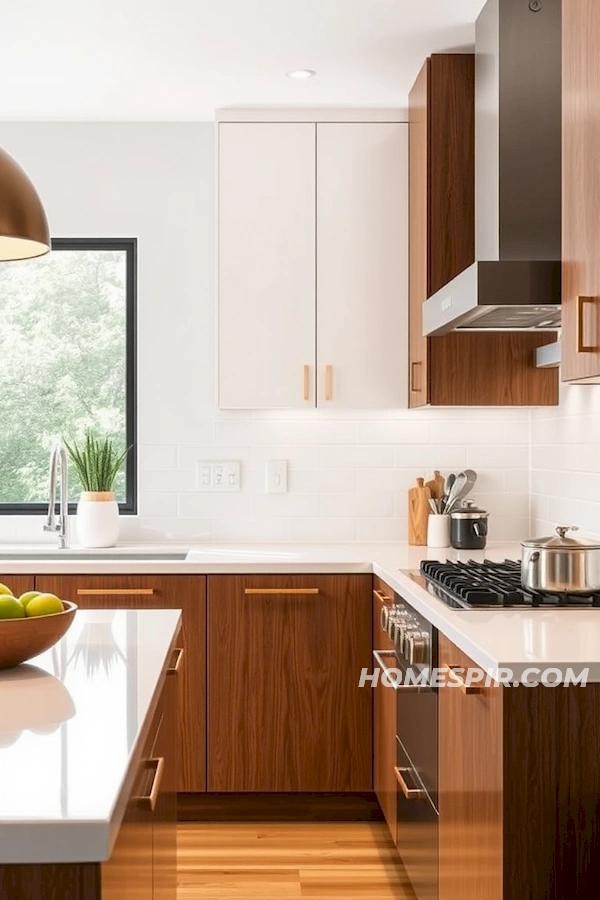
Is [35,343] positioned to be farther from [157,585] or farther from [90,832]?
[90,832]

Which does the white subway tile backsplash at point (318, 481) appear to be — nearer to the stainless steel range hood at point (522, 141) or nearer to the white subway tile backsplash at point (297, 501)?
the white subway tile backsplash at point (297, 501)

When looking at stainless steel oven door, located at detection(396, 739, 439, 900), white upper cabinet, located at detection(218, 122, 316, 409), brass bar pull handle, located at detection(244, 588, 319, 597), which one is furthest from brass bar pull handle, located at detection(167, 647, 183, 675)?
white upper cabinet, located at detection(218, 122, 316, 409)

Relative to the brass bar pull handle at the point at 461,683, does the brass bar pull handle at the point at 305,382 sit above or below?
above

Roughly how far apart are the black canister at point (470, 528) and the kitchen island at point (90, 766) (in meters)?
1.65

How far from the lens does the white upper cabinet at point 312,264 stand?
3.90 meters

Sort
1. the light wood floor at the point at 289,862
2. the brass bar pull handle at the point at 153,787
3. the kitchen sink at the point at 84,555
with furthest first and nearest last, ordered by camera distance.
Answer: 1. the kitchen sink at the point at 84,555
2. the light wood floor at the point at 289,862
3. the brass bar pull handle at the point at 153,787

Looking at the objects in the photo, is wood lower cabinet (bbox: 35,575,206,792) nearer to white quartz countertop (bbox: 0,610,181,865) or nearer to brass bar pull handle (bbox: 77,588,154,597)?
brass bar pull handle (bbox: 77,588,154,597)

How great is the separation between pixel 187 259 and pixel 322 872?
2380 millimetres

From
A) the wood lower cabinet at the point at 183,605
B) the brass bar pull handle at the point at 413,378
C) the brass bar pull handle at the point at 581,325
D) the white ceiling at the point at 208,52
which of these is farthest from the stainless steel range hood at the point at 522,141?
the wood lower cabinet at the point at 183,605

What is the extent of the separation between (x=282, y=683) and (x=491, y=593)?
131 cm

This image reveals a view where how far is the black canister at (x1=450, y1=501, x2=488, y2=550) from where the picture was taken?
375cm

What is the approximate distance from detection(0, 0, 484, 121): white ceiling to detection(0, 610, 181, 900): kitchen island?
1.88 m

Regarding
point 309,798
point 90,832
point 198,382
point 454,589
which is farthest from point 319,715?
point 90,832

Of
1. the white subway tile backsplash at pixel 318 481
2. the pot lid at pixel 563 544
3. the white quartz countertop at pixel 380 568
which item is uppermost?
the white subway tile backsplash at pixel 318 481
